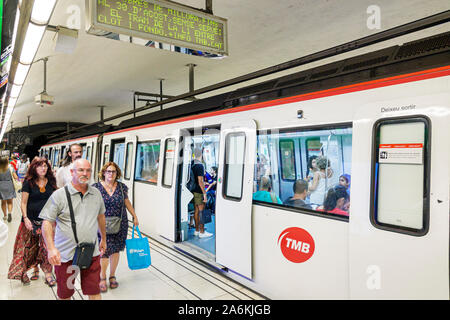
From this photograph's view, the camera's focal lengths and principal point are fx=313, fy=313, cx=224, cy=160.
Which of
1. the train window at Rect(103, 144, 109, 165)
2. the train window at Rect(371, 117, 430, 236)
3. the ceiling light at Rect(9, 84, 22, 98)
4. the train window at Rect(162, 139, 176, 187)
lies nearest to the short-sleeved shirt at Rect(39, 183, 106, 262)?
the train window at Rect(371, 117, 430, 236)

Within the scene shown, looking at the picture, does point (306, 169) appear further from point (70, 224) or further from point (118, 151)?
point (118, 151)

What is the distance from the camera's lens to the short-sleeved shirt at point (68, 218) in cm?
254

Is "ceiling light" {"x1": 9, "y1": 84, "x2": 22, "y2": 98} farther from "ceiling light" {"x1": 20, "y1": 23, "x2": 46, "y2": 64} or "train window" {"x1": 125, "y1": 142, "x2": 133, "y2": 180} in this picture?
"train window" {"x1": 125, "y1": 142, "x2": 133, "y2": 180}

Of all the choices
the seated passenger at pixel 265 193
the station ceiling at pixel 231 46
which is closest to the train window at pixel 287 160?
the seated passenger at pixel 265 193

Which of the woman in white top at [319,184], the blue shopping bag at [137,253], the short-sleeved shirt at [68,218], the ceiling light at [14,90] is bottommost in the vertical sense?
the blue shopping bag at [137,253]

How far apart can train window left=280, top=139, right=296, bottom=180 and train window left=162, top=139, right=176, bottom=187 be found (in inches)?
104

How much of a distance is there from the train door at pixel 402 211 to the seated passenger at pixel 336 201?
20cm

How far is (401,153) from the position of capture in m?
2.23

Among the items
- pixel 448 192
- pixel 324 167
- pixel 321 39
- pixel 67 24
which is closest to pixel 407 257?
pixel 448 192

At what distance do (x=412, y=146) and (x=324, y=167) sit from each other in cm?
80

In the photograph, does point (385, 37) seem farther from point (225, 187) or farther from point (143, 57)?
point (143, 57)

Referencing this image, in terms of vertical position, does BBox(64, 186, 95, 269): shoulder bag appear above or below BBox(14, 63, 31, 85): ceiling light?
below

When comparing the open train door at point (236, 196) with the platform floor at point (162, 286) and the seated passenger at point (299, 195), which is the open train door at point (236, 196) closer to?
the platform floor at point (162, 286)

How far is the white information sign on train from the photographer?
2119mm
